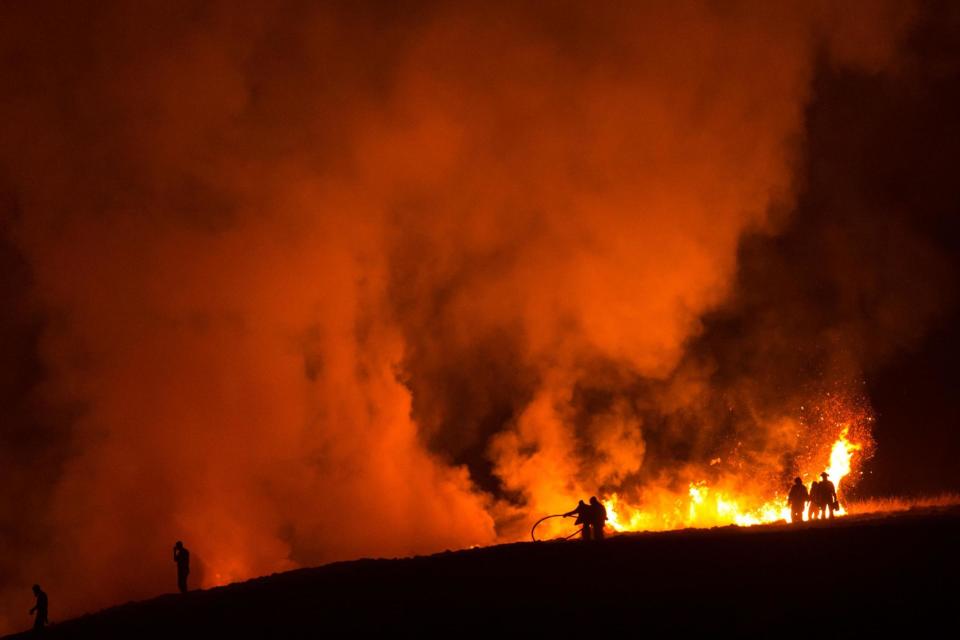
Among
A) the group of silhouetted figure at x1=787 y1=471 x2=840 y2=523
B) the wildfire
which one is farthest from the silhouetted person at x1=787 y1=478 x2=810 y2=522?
the wildfire

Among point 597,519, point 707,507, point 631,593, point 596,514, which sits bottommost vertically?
point 631,593

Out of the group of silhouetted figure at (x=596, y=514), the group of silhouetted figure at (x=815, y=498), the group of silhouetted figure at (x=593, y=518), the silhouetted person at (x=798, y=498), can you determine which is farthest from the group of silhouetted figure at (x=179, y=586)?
the silhouetted person at (x=798, y=498)

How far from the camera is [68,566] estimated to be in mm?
45812

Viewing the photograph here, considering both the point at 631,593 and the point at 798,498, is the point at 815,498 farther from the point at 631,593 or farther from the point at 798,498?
the point at 631,593

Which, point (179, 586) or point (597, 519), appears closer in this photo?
point (597, 519)

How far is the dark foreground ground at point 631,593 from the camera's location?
13.9 m

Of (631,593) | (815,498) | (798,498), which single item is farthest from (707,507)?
(631,593)

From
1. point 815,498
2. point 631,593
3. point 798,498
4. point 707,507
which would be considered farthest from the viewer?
point 707,507

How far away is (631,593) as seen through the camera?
1606cm

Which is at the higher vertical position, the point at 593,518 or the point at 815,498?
the point at 815,498

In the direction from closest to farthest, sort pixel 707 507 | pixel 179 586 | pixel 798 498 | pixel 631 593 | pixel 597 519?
pixel 631 593, pixel 597 519, pixel 179 586, pixel 798 498, pixel 707 507

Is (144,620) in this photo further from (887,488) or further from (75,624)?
(887,488)

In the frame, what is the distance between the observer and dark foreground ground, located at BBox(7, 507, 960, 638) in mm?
13938

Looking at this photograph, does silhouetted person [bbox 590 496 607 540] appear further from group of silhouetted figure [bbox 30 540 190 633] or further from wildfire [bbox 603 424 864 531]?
wildfire [bbox 603 424 864 531]
